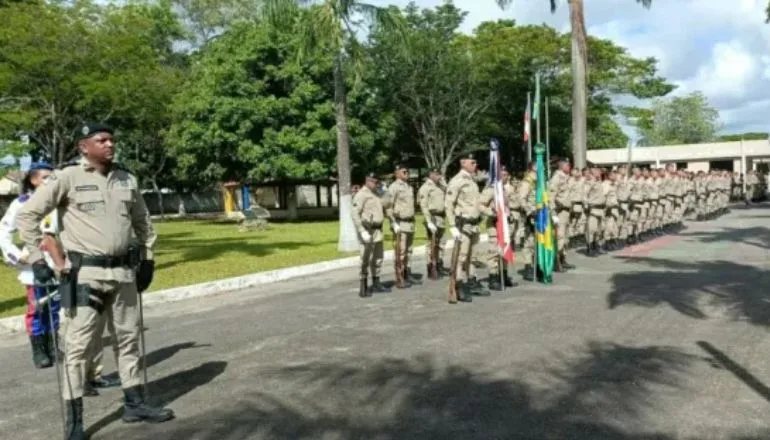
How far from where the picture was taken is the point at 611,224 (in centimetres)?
1723

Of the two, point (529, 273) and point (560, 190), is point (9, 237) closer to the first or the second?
point (529, 273)

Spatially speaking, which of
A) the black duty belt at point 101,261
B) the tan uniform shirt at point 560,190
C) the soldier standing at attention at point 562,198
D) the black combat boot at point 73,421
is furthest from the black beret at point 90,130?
the tan uniform shirt at point 560,190

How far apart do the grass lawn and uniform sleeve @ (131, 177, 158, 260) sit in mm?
5788

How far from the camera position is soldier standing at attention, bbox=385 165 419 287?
41.3 ft

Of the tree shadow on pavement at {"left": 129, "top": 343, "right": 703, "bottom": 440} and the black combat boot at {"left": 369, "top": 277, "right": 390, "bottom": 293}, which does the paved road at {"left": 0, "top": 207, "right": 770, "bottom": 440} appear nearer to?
the tree shadow on pavement at {"left": 129, "top": 343, "right": 703, "bottom": 440}

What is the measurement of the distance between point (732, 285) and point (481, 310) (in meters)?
3.81

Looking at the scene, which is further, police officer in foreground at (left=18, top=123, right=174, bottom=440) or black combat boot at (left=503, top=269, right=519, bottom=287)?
black combat boot at (left=503, top=269, right=519, bottom=287)

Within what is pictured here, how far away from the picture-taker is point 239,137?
108ft

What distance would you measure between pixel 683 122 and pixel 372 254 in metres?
84.3

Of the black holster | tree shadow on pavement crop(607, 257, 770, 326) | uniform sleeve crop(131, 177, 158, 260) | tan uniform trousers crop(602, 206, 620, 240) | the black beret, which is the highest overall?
the black beret

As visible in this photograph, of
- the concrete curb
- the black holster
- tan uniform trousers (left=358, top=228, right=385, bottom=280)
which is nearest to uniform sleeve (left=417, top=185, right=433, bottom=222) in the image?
tan uniform trousers (left=358, top=228, right=385, bottom=280)

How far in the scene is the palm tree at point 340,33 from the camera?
18.5m

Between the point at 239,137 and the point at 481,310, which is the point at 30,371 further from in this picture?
the point at 239,137

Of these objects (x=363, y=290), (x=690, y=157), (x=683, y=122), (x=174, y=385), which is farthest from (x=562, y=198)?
(x=683, y=122)
